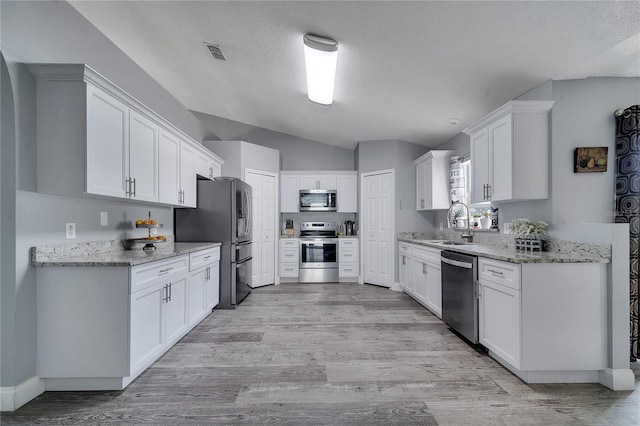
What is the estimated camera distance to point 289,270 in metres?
5.71

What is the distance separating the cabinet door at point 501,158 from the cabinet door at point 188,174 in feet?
11.6

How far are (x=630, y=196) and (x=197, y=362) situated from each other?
3.94 meters

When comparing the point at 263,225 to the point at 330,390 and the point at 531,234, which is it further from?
the point at 531,234

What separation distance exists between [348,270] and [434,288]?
225 centimetres

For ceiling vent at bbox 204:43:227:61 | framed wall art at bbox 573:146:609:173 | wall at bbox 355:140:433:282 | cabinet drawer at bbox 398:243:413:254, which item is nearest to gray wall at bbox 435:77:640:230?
framed wall art at bbox 573:146:609:173

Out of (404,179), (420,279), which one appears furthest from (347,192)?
(420,279)

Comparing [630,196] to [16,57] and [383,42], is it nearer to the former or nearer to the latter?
[383,42]

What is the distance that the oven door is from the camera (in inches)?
224

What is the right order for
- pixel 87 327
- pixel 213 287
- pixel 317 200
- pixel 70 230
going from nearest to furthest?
pixel 87 327 → pixel 70 230 → pixel 213 287 → pixel 317 200

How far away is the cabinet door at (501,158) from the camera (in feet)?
9.12

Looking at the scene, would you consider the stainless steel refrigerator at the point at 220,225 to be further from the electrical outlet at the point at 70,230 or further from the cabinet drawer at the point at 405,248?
the cabinet drawer at the point at 405,248

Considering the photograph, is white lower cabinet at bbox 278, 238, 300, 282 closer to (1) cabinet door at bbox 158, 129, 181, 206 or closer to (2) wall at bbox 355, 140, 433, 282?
(2) wall at bbox 355, 140, 433, 282

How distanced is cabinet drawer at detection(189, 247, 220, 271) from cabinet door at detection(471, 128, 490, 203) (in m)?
3.21

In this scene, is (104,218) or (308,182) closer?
(104,218)
